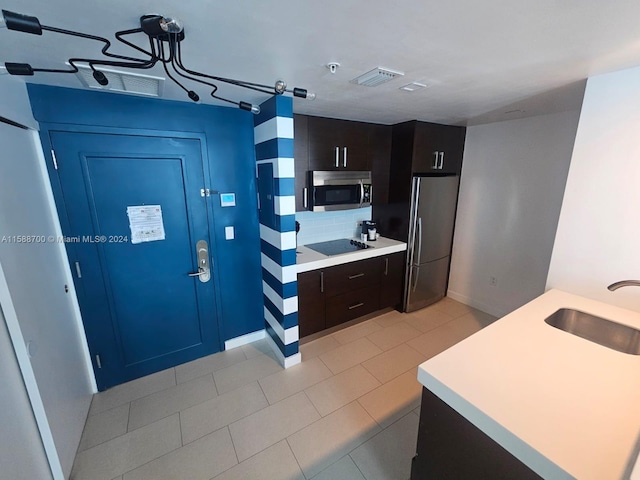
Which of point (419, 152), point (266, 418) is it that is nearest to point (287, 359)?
point (266, 418)

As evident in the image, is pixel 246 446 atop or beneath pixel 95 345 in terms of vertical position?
beneath

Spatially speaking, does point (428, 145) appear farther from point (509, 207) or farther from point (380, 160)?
point (509, 207)

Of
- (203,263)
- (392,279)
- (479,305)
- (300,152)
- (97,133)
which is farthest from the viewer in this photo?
(479,305)

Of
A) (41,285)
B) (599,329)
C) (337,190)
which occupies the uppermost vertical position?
(337,190)

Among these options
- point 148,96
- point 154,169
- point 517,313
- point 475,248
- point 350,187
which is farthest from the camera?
point 475,248

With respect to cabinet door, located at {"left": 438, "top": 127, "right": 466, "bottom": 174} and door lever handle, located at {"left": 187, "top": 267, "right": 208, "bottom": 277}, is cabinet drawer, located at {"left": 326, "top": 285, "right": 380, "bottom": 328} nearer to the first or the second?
door lever handle, located at {"left": 187, "top": 267, "right": 208, "bottom": 277}

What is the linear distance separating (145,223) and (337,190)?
176 centimetres

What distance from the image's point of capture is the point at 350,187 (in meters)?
2.89

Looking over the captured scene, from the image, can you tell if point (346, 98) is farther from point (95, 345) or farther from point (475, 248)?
point (95, 345)

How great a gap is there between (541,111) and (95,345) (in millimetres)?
4331

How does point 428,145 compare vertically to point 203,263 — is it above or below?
above

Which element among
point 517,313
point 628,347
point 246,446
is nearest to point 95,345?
point 246,446

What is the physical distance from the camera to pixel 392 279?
10.4ft

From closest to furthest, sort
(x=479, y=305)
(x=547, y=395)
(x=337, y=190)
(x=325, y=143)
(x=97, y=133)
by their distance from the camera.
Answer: (x=547, y=395) < (x=97, y=133) < (x=325, y=143) < (x=337, y=190) < (x=479, y=305)
